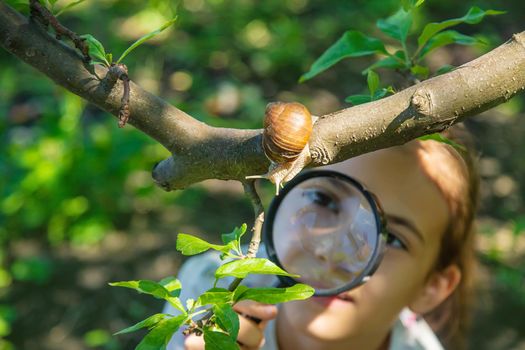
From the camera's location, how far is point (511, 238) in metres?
3.71

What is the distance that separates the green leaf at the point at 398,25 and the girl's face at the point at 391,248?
40 cm

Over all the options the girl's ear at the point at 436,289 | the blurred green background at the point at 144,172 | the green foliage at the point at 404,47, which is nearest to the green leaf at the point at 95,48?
the green foliage at the point at 404,47

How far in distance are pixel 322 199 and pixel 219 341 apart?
0.72 metres

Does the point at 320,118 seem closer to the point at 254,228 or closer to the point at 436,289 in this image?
the point at 254,228

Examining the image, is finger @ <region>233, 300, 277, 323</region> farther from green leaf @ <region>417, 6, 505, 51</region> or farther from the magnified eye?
green leaf @ <region>417, 6, 505, 51</region>

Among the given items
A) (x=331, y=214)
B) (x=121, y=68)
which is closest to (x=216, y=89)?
(x=331, y=214)

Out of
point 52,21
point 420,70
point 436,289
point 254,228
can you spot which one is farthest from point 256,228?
point 436,289

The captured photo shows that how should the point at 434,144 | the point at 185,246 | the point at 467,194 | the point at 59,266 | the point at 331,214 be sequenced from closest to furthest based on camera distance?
the point at 185,246
the point at 331,214
the point at 434,144
the point at 467,194
the point at 59,266

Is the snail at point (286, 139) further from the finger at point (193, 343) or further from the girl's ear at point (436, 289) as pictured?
the girl's ear at point (436, 289)

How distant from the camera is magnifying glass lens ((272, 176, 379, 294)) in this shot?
1502 millimetres

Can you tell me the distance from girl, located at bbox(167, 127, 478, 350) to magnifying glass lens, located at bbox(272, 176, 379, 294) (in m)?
0.16

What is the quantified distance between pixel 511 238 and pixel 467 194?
1.73m

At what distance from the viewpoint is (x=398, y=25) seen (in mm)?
1506

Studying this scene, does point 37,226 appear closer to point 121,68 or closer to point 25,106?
point 25,106
